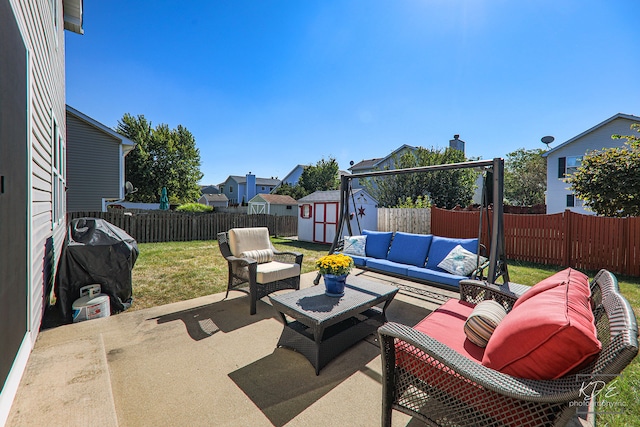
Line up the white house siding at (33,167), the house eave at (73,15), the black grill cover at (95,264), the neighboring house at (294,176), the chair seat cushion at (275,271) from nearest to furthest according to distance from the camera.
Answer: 1. the white house siding at (33,167)
2. the black grill cover at (95,264)
3. the chair seat cushion at (275,271)
4. the house eave at (73,15)
5. the neighboring house at (294,176)

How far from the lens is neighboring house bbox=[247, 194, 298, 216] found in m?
23.3

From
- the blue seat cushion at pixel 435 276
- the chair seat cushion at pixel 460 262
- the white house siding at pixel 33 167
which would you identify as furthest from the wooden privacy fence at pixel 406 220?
the white house siding at pixel 33 167

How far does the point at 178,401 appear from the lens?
208 centimetres

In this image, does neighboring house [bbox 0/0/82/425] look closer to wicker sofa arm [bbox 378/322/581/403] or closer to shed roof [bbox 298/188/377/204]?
wicker sofa arm [bbox 378/322/581/403]

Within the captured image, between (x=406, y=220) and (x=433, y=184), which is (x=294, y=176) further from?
(x=406, y=220)

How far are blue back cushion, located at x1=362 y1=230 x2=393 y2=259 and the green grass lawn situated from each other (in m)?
1.85

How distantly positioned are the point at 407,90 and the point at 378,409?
894cm

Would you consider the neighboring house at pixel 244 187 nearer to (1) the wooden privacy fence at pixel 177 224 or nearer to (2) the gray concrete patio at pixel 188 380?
(1) the wooden privacy fence at pixel 177 224

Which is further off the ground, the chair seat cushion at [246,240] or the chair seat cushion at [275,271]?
the chair seat cushion at [246,240]

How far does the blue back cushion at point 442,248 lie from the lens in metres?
4.48

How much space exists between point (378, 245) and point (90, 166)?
431 inches

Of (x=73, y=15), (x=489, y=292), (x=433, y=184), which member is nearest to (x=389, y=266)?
(x=489, y=292)

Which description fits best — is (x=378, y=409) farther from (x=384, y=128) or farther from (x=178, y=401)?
(x=384, y=128)

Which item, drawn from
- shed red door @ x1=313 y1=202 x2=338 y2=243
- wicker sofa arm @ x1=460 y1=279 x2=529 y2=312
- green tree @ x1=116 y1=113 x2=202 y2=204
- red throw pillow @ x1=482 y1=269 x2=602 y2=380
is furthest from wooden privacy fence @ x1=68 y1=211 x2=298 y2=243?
green tree @ x1=116 y1=113 x2=202 y2=204
